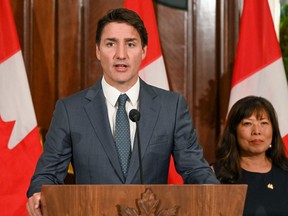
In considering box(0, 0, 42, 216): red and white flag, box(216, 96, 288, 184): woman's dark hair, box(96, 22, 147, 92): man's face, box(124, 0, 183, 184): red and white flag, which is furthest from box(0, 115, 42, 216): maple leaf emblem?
box(96, 22, 147, 92): man's face

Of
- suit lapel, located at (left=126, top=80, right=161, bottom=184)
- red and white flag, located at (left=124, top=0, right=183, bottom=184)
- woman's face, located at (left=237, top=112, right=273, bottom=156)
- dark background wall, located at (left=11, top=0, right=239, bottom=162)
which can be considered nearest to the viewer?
suit lapel, located at (left=126, top=80, right=161, bottom=184)

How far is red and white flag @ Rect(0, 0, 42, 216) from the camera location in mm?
2992

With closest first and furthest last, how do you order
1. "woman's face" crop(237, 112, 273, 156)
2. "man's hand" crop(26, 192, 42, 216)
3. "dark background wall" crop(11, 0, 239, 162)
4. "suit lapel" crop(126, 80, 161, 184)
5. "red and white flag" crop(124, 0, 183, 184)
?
1. "man's hand" crop(26, 192, 42, 216)
2. "suit lapel" crop(126, 80, 161, 184)
3. "woman's face" crop(237, 112, 273, 156)
4. "red and white flag" crop(124, 0, 183, 184)
5. "dark background wall" crop(11, 0, 239, 162)

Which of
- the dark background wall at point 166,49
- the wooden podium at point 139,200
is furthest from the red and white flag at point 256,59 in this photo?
the wooden podium at point 139,200

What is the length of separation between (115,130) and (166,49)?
1483mm

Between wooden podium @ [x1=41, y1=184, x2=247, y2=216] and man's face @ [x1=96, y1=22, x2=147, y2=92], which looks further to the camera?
man's face @ [x1=96, y1=22, x2=147, y2=92]

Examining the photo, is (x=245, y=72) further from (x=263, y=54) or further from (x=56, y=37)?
(x=56, y=37)

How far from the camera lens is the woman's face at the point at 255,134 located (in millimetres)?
2922

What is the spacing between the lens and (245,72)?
3.27 metres

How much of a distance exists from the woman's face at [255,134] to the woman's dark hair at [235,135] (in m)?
0.02

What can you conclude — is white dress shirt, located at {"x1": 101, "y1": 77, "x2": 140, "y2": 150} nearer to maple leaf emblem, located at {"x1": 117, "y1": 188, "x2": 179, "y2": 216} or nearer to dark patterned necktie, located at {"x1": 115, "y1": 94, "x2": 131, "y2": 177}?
dark patterned necktie, located at {"x1": 115, "y1": 94, "x2": 131, "y2": 177}

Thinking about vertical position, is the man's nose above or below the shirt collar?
above

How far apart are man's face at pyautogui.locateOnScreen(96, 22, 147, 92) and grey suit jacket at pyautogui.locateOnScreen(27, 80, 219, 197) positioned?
8cm

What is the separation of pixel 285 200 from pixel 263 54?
86cm
